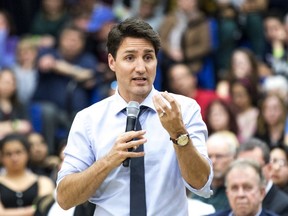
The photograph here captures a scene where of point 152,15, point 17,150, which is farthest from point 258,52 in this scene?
point 17,150

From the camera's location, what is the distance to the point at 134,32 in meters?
4.29

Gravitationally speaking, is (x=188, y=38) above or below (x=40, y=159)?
above

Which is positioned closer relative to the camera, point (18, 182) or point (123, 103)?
point (123, 103)

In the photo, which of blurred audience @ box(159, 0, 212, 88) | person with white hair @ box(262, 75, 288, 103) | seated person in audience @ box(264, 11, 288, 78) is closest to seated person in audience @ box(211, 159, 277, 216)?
person with white hair @ box(262, 75, 288, 103)

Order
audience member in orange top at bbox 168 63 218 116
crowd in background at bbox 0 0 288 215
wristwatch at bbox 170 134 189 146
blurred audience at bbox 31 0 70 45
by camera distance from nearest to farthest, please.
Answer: wristwatch at bbox 170 134 189 146 < crowd in background at bbox 0 0 288 215 < audience member in orange top at bbox 168 63 218 116 < blurred audience at bbox 31 0 70 45

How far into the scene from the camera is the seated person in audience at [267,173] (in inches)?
261

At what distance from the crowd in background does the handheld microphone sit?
5028 mm

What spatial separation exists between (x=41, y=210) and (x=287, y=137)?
3092 mm

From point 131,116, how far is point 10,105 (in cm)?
712

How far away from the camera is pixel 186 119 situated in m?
4.32

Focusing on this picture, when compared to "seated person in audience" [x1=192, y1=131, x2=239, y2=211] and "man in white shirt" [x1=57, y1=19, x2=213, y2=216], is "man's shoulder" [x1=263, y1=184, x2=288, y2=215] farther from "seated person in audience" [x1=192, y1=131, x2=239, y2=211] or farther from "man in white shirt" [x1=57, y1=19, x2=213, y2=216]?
"man in white shirt" [x1=57, y1=19, x2=213, y2=216]

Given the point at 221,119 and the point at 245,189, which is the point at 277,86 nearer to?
the point at 221,119

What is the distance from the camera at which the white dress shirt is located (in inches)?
168

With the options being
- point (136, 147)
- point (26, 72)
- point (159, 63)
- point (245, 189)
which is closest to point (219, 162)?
point (245, 189)
